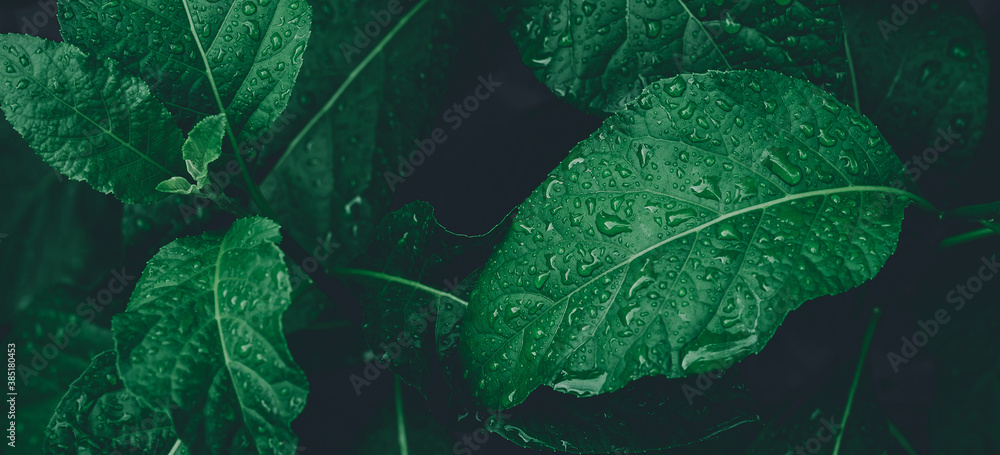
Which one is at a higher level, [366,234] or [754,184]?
[754,184]

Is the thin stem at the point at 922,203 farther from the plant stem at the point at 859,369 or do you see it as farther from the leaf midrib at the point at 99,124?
the leaf midrib at the point at 99,124

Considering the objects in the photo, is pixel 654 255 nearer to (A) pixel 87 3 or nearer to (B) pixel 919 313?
(B) pixel 919 313

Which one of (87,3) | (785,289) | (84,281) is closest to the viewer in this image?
(785,289)

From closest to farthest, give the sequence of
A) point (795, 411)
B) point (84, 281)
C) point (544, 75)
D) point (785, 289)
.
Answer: point (785, 289) < point (544, 75) < point (795, 411) < point (84, 281)

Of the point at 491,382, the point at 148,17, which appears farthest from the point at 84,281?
the point at 491,382

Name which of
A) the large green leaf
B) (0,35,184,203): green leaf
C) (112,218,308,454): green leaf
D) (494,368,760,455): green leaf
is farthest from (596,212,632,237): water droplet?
(0,35,184,203): green leaf

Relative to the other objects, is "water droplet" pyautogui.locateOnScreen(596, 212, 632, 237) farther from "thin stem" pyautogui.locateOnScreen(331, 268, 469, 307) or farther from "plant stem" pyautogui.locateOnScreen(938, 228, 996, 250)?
"plant stem" pyautogui.locateOnScreen(938, 228, 996, 250)
